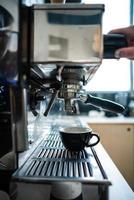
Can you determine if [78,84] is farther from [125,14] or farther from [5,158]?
[125,14]

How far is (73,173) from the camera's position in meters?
0.52

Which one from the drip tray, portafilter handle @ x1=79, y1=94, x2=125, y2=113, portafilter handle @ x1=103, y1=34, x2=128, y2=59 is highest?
portafilter handle @ x1=103, y1=34, x2=128, y2=59

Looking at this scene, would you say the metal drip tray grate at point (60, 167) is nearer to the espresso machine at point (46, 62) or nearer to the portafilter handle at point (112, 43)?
the espresso machine at point (46, 62)

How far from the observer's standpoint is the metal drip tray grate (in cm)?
50

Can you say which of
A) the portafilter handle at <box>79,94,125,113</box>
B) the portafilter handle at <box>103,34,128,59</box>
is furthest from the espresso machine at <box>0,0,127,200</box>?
the portafilter handle at <box>79,94,125,113</box>

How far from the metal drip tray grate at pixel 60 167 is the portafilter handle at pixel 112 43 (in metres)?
0.24

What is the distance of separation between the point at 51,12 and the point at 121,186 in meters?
0.38

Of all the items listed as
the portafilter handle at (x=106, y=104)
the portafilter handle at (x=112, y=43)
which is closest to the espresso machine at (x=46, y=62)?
the portafilter handle at (x=112, y=43)

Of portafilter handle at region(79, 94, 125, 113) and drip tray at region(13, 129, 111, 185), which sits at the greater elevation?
portafilter handle at region(79, 94, 125, 113)

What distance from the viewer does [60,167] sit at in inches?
22.4

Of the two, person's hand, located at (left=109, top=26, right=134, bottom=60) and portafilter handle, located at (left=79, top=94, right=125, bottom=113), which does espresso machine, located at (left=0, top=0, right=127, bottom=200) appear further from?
portafilter handle, located at (left=79, top=94, right=125, bottom=113)

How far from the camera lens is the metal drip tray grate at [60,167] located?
0.50 m

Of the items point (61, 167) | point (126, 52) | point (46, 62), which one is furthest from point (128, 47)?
point (61, 167)

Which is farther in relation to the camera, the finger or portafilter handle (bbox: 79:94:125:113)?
portafilter handle (bbox: 79:94:125:113)
